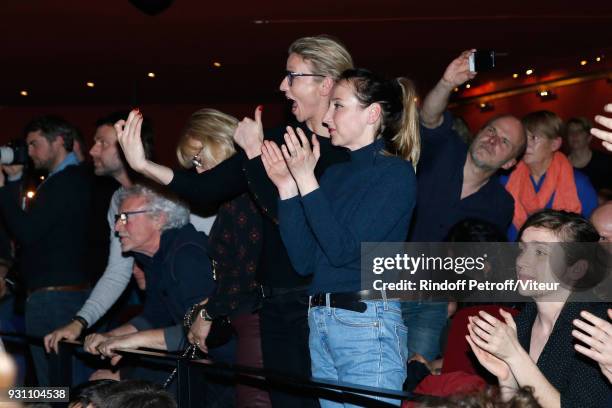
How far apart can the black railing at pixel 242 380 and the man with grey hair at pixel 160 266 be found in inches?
4.5

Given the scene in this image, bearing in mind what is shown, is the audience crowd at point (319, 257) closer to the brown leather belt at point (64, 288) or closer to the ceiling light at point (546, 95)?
the brown leather belt at point (64, 288)

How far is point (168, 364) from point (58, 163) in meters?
1.46

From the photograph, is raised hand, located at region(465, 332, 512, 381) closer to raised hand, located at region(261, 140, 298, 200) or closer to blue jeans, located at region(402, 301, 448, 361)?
raised hand, located at region(261, 140, 298, 200)

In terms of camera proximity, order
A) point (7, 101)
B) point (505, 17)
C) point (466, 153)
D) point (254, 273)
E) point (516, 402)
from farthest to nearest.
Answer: point (7, 101) < point (505, 17) < point (466, 153) < point (254, 273) < point (516, 402)

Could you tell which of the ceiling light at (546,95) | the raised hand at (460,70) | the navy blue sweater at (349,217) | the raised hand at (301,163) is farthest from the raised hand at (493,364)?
the ceiling light at (546,95)

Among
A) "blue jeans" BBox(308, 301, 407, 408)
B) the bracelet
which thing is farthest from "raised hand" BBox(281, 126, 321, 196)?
the bracelet

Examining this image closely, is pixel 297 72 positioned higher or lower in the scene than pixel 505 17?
lower

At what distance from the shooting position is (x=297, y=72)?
260 centimetres

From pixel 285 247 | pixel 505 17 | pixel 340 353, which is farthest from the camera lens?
pixel 505 17

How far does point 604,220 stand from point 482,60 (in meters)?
0.69

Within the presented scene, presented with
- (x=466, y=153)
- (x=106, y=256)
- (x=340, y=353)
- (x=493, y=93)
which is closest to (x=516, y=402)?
(x=340, y=353)

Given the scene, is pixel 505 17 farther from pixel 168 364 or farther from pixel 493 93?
pixel 168 364

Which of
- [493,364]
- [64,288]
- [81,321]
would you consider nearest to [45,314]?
[64,288]

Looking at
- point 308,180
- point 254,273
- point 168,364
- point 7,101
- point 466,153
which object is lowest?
point 168,364
